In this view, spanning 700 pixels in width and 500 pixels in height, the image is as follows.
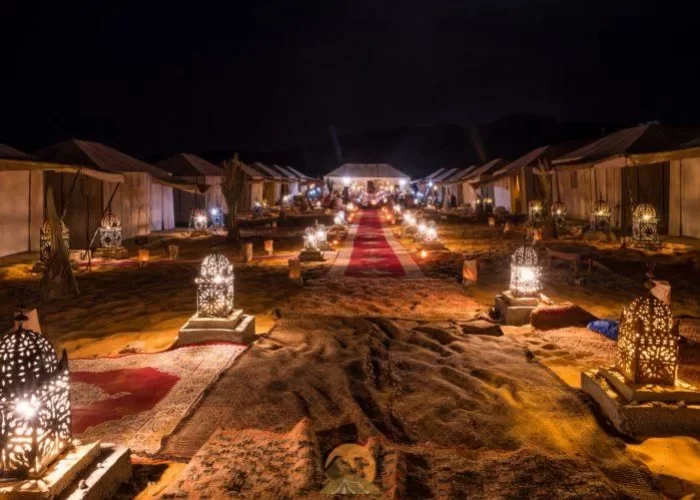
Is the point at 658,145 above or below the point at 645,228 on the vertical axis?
above

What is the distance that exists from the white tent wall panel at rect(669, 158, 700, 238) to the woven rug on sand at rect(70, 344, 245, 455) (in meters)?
17.0

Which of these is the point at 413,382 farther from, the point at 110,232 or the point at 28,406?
the point at 110,232

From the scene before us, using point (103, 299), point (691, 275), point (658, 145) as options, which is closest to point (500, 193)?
point (658, 145)

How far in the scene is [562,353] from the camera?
7.11 m

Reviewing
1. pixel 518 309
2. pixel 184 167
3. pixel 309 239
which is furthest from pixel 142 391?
pixel 184 167

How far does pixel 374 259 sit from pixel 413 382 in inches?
424

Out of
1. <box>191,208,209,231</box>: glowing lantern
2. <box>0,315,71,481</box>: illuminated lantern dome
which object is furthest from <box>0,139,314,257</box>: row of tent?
<box>0,315,71,481</box>: illuminated lantern dome

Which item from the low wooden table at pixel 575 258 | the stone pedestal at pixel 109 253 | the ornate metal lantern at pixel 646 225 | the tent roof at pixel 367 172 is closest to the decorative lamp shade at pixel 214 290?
the low wooden table at pixel 575 258

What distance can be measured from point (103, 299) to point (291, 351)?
550 centimetres

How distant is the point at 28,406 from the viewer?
343cm

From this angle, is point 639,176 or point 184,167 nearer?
point 639,176

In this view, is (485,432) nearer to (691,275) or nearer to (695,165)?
(691,275)

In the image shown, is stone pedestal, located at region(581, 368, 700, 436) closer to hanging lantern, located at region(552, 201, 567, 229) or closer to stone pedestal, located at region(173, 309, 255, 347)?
stone pedestal, located at region(173, 309, 255, 347)

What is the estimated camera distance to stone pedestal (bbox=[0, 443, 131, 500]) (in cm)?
328
